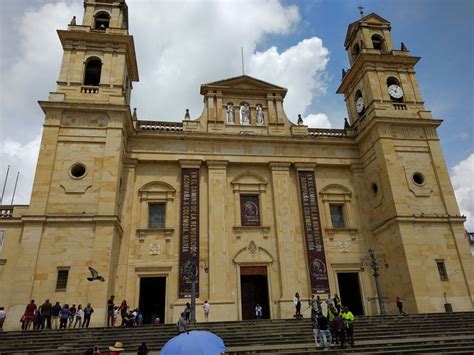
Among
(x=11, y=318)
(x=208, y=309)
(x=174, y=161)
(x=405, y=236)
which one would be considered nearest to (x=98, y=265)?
(x=11, y=318)

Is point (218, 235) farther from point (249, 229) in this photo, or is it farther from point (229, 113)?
point (229, 113)

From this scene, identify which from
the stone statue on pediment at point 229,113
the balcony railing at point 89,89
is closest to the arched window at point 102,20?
the balcony railing at point 89,89

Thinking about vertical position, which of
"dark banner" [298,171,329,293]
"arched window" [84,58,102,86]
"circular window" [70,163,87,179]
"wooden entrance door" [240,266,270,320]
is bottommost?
"wooden entrance door" [240,266,270,320]

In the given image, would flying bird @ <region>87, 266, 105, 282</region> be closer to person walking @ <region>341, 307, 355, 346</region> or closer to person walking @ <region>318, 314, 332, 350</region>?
person walking @ <region>318, 314, 332, 350</region>

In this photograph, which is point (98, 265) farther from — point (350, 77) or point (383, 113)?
point (350, 77)

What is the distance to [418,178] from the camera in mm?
22219

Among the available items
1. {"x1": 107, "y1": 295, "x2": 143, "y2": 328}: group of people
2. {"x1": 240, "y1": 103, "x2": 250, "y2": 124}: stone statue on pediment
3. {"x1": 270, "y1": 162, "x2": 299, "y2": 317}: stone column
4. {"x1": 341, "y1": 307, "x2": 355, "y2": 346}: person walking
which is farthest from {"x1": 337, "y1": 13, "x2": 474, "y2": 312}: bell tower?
{"x1": 107, "y1": 295, "x2": 143, "y2": 328}: group of people

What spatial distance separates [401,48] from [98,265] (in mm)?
24601

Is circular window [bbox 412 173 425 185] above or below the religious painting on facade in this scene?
above

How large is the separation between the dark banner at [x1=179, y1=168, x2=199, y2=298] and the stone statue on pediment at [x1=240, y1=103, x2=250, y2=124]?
479 centimetres

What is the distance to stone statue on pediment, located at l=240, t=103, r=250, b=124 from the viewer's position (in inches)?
959

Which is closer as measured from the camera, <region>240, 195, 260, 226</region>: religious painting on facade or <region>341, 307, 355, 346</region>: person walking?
<region>341, 307, 355, 346</region>: person walking

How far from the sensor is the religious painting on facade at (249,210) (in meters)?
22.0

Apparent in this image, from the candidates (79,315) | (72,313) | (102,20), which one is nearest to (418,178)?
(79,315)
